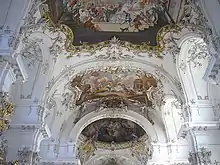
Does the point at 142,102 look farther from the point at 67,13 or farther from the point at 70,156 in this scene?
the point at 67,13

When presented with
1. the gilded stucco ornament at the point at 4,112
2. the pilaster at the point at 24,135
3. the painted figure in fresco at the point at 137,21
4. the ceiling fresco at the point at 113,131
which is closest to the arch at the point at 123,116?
the ceiling fresco at the point at 113,131

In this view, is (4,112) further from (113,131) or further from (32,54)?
(113,131)

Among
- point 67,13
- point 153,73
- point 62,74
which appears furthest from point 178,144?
A: point 67,13

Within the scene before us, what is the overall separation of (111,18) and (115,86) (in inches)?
199

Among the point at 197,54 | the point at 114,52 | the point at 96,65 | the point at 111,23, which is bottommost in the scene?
the point at 197,54

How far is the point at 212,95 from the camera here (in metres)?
14.4

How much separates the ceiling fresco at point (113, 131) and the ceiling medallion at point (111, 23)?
10.5m

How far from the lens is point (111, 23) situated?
14516 mm

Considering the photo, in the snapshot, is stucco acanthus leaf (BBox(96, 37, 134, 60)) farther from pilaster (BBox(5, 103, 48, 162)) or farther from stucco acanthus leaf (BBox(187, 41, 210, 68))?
pilaster (BBox(5, 103, 48, 162))

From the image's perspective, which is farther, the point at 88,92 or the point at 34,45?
the point at 88,92

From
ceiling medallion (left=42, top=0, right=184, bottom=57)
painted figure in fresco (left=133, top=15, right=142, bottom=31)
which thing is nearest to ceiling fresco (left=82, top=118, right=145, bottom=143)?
ceiling medallion (left=42, top=0, right=184, bottom=57)

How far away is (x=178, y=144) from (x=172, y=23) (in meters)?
7.25

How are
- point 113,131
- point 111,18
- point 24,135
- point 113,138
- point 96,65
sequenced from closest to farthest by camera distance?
point 24,135, point 111,18, point 96,65, point 113,131, point 113,138

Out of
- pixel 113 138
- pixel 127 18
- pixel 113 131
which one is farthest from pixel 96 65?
pixel 113 138
